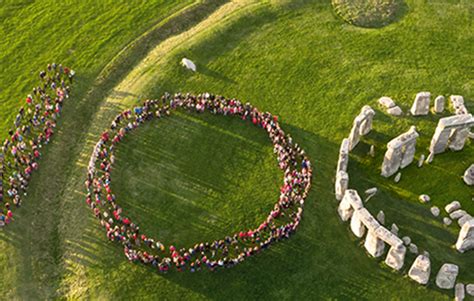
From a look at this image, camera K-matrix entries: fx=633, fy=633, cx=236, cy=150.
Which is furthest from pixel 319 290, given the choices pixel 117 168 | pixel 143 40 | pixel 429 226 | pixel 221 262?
pixel 143 40

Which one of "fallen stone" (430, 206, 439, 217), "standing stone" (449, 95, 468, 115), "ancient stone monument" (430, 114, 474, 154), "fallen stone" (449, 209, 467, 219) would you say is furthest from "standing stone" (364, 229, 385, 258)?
"standing stone" (449, 95, 468, 115)

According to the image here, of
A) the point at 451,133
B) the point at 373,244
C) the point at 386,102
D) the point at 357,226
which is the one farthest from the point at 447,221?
the point at 386,102

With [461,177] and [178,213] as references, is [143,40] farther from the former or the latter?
[461,177]

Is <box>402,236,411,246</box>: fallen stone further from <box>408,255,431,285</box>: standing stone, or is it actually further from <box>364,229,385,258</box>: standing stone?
<box>408,255,431,285</box>: standing stone

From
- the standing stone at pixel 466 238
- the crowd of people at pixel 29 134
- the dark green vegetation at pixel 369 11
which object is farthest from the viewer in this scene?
the dark green vegetation at pixel 369 11

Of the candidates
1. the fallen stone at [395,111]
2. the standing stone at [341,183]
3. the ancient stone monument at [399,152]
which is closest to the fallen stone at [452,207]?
the ancient stone monument at [399,152]

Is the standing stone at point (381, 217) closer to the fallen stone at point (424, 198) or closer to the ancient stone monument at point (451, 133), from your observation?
the fallen stone at point (424, 198)
